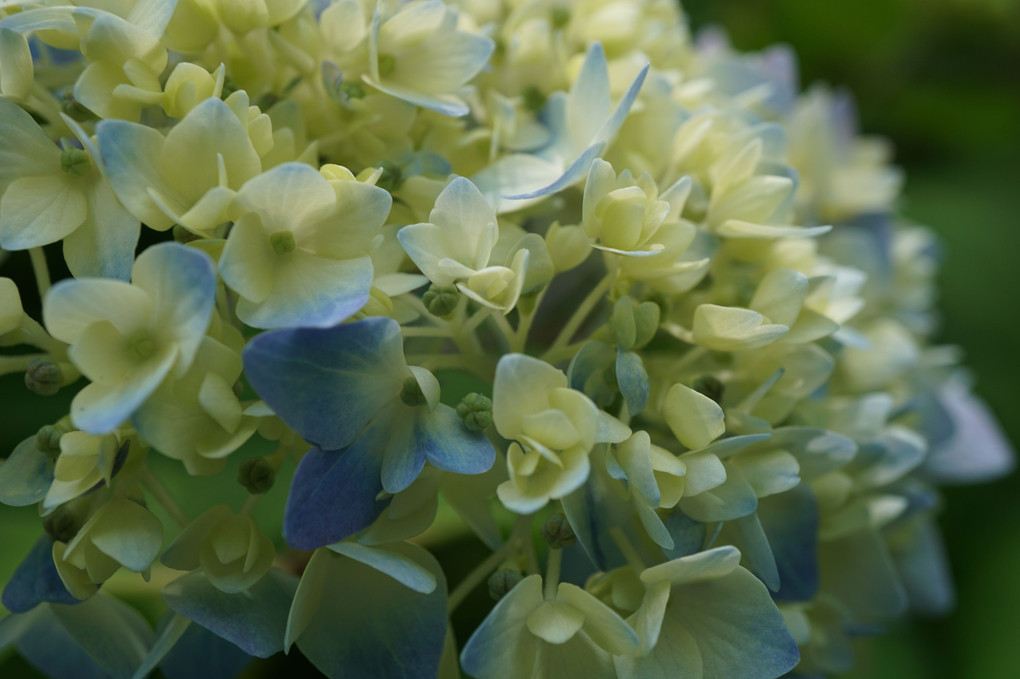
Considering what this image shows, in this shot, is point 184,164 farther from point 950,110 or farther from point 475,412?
point 950,110

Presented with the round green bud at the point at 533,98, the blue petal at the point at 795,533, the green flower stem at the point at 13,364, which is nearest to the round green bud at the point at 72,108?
the green flower stem at the point at 13,364

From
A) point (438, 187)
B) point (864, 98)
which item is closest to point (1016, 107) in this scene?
point (864, 98)

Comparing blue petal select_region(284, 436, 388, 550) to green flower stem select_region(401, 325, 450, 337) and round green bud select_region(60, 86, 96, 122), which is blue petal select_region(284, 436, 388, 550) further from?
round green bud select_region(60, 86, 96, 122)

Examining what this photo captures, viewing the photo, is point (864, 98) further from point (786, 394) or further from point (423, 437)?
point (423, 437)

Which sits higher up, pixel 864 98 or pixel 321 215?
pixel 321 215

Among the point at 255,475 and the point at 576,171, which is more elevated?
the point at 576,171

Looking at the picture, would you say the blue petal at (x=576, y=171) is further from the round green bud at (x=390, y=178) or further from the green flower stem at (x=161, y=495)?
the green flower stem at (x=161, y=495)

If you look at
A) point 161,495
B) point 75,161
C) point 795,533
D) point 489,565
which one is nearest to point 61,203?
point 75,161
